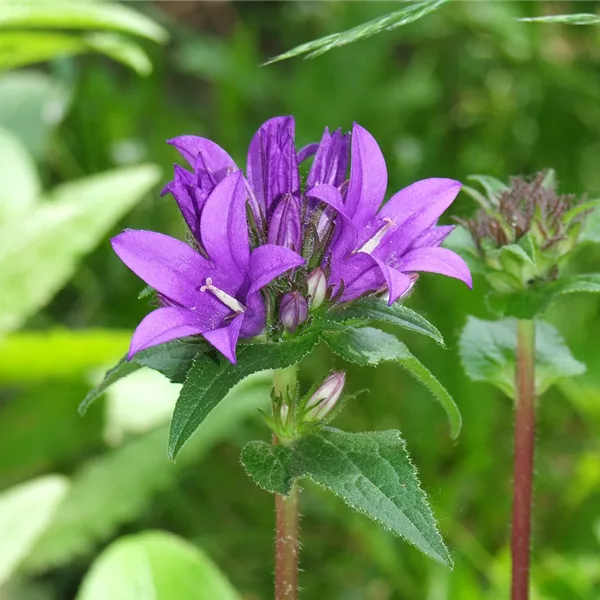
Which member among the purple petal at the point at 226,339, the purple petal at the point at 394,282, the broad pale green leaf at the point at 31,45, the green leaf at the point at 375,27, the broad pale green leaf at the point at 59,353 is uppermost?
the broad pale green leaf at the point at 31,45

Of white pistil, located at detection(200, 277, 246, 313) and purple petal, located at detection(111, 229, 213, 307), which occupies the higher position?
purple petal, located at detection(111, 229, 213, 307)

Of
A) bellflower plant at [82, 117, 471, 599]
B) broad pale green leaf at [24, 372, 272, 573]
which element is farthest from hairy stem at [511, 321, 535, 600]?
broad pale green leaf at [24, 372, 272, 573]

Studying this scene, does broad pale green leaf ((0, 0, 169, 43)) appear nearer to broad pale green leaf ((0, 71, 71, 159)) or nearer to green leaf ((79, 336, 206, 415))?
broad pale green leaf ((0, 71, 71, 159))

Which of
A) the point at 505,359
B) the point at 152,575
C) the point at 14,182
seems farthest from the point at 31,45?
the point at 505,359

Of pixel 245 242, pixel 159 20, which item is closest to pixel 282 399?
pixel 245 242

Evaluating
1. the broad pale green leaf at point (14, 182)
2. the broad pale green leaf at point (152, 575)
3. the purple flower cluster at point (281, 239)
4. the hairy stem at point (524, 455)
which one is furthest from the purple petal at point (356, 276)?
→ the broad pale green leaf at point (14, 182)

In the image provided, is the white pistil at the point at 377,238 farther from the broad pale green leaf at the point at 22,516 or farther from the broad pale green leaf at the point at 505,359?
the broad pale green leaf at the point at 22,516

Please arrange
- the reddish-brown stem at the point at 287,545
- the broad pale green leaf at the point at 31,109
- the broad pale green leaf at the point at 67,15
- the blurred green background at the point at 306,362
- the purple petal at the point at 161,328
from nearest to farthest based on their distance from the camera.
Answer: the purple petal at the point at 161,328, the reddish-brown stem at the point at 287,545, the broad pale green leaf at the point at 67,15, the blurred green background at the point at 306,362, the broad pale green leaf at the point at 31,109
